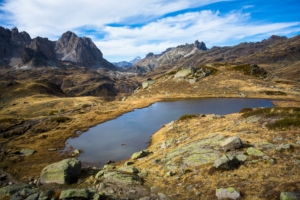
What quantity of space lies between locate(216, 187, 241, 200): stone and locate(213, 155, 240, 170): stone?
3.41 meters

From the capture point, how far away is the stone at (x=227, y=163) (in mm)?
18406

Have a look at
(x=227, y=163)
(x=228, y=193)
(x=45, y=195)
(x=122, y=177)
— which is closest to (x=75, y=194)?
(x=45, y=195)

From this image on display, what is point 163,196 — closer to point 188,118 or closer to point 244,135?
point 244,135

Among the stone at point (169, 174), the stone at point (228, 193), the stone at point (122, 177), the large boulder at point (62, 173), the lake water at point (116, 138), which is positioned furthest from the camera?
the lake water at point (116, 138)

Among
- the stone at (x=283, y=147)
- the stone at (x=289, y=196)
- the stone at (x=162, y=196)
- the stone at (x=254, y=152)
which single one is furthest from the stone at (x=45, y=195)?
the stone at (x=283, y=147)

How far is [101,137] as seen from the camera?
4534 centimetres

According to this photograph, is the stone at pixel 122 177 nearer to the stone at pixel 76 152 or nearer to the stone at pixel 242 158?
the stone at pixel 242 158

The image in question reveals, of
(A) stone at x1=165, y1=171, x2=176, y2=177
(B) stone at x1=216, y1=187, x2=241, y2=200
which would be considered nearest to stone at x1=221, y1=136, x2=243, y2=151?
(A) stone at x1=165, y1=171, x2=176, y2=177

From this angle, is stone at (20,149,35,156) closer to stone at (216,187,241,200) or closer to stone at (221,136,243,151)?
stone at (221,136,243,151)

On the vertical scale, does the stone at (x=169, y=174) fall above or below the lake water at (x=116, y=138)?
above

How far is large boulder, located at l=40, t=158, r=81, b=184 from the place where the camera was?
22375mm

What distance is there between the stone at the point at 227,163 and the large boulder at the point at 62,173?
51.3 ft

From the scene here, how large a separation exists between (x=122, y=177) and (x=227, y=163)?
33.2 feet

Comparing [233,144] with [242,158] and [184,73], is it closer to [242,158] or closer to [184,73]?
[242,158]
